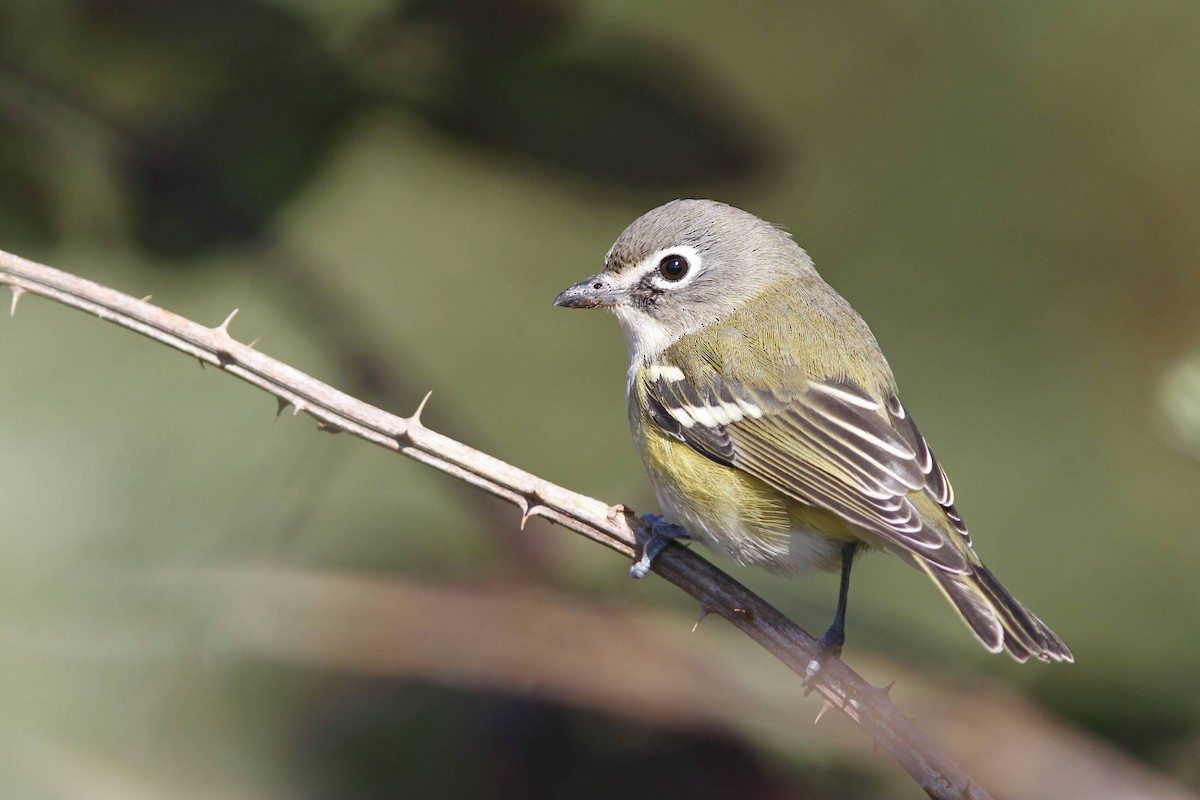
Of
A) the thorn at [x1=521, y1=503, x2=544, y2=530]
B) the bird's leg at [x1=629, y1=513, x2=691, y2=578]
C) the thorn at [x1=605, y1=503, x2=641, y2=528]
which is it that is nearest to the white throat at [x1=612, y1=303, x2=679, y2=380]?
the bird's leg at [x1=629, y1=513, x2=691, y2=578]

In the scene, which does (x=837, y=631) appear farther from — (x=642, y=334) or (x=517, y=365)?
(x=517, y=365)

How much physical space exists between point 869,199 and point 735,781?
1997mm

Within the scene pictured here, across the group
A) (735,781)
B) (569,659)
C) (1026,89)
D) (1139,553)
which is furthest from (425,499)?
(1026,89)

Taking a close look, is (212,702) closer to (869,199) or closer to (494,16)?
(494,16)

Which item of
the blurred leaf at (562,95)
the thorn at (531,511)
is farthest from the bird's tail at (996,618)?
the blurred leaf at (562,95)

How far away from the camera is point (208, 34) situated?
2.44 m

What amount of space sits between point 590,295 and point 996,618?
1564 mm

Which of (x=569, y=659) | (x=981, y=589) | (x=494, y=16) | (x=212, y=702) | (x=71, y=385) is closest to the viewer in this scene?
(x=494, y=16)

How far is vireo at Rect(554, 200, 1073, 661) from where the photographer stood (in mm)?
2713

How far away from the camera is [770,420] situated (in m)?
3.17

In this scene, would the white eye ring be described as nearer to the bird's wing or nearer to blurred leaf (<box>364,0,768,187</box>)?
the bird's wing

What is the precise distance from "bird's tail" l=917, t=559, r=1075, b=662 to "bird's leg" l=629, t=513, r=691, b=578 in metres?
0.60

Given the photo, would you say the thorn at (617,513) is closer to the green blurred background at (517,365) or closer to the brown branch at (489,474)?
the brown branch at (489,474)

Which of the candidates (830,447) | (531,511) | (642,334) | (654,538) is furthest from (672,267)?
(531,511)
